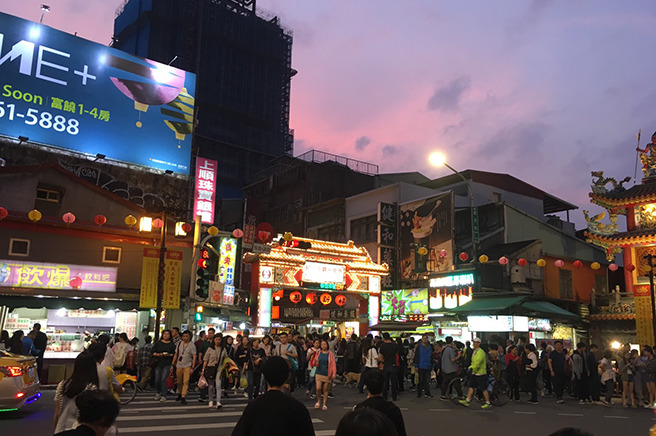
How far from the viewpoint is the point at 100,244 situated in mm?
26469

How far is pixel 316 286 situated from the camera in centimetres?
3338

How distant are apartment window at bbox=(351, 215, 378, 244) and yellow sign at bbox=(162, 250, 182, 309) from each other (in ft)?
49.2

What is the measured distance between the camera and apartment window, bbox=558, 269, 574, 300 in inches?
1271

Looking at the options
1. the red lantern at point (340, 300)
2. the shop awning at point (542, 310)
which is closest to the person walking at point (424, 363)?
the shop awning at point (542, 310)

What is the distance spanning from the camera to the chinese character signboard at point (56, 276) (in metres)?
23.8

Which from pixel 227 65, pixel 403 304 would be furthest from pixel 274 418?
pixel 227 65

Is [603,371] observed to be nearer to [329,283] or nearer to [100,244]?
[329,283]

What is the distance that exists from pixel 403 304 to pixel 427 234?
469cm

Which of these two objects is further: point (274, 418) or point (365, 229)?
point (365, 229)

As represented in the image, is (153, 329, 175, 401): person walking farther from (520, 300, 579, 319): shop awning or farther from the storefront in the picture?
(520, 300, 579, 319): shop awning

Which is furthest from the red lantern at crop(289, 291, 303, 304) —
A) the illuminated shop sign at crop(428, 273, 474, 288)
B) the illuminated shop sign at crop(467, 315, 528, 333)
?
the illuminated shop sign at crop(467, 315, 528, 333)

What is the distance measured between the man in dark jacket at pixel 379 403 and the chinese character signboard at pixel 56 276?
22.1 metres

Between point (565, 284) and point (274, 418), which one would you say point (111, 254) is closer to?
point (274, 418)

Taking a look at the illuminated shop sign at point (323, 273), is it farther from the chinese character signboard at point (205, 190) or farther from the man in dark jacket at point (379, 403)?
the man in dark jacket at point (379, 403)
